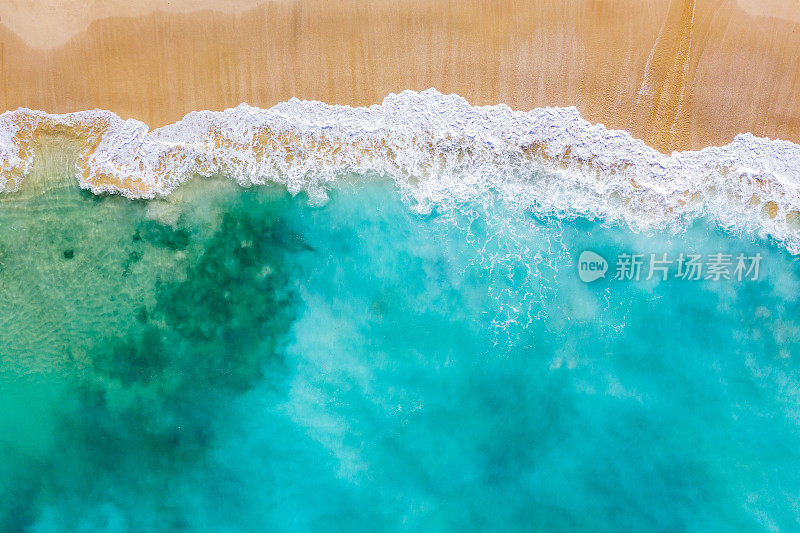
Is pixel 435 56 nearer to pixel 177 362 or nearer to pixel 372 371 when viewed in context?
pixel 372 371

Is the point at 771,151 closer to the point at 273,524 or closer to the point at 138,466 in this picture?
the point at 273,524

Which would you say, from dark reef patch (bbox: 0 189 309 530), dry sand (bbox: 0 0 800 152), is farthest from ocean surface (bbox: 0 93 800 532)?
dry sand (bbox: 0 0 800 152)

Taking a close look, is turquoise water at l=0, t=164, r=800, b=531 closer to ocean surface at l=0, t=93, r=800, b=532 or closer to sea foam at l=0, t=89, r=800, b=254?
ocean surface at l=0, t=93, r=800, b=532

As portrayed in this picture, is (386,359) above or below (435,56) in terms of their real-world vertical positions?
below


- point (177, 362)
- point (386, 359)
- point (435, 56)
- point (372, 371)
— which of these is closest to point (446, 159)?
point (435, 56)

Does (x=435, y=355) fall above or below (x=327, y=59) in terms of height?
below

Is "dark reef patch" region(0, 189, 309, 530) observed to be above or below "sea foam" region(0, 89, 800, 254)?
below

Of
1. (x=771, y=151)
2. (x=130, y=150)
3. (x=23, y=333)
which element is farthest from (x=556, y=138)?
(x=23, y=333)
